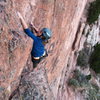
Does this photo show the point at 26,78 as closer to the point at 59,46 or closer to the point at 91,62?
the point at 59,46

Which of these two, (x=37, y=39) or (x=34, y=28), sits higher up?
(x=34, y=28)

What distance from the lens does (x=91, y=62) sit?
27.7m

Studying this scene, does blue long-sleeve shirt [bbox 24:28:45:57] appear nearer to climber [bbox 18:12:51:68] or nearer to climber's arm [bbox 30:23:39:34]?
climber [bbox 18:12:51:68]

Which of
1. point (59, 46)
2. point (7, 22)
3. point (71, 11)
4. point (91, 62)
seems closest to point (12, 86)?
point (7, 22)

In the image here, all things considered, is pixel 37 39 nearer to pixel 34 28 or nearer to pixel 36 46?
pixel 36 46

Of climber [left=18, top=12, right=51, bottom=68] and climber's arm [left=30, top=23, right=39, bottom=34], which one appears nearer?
climber [left=18, top=12, right=51, bottom=68]

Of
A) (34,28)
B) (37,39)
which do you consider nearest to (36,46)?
(37,39)

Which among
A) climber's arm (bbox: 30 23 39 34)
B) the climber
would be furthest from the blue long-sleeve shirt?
climber's arm (bbox: 30 23 39 34)

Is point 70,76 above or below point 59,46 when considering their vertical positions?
below

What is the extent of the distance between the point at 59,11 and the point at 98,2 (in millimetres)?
14369

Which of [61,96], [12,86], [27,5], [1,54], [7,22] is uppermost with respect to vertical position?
[27,5]

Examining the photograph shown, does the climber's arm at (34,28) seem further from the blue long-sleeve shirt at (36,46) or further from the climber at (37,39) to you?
the blue long-sleeve shirt at (36,46)

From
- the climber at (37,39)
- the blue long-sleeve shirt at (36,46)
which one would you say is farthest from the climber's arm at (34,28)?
the blue long-sleeve shirt at (36,46)

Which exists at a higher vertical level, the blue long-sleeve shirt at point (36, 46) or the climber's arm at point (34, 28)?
the climber's arm at point (34, 28)
